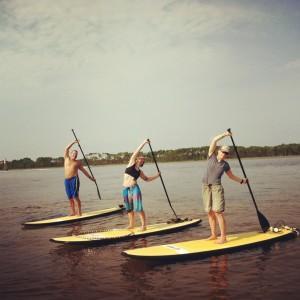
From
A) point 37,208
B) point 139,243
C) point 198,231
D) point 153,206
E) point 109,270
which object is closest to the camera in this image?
point 109,270

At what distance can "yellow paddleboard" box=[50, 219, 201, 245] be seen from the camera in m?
11.0

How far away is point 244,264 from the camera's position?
8.91 m

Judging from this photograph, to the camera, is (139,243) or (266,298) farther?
(139,243)

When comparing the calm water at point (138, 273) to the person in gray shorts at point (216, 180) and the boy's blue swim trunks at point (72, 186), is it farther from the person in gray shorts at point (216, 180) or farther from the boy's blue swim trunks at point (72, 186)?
the boy's blue swim trunks at point (72, 186)

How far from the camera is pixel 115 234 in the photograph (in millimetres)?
11812

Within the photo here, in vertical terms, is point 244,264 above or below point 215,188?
below

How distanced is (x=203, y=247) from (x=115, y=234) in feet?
10.6

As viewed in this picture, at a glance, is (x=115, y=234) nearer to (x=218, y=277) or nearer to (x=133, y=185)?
(x=133, y=185)

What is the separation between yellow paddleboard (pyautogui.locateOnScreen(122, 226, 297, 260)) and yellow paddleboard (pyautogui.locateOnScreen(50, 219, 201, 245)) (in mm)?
2041

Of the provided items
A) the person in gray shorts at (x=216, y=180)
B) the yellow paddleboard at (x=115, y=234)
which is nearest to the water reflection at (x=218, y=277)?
the person in gray shorts at (x=216, y=180)

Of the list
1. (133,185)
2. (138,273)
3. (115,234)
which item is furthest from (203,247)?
(115,234)

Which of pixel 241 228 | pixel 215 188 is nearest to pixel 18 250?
pixel 215 188

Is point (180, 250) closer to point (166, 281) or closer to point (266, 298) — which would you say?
point (166, 281)

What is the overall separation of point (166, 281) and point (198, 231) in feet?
16.3
